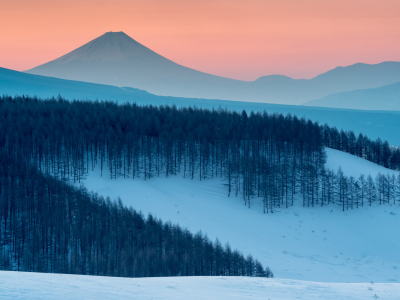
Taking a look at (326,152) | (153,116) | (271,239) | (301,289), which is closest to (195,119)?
(153,116)

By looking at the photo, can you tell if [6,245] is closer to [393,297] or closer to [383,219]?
[393,297]

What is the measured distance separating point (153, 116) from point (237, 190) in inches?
1240

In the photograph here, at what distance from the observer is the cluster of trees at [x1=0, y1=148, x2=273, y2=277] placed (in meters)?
42.6

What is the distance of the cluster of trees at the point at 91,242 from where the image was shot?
42625mm

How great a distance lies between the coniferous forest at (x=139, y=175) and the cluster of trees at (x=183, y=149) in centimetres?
27

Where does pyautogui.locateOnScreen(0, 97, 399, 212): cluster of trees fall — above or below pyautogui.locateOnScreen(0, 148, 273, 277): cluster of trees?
above

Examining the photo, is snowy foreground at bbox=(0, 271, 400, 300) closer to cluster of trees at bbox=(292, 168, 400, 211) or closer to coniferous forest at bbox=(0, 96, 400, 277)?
coniferous forest at bbox=(0, 96, 400, 277)

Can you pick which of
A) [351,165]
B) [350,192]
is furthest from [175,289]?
[351,165]

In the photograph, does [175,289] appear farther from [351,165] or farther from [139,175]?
[351,165]

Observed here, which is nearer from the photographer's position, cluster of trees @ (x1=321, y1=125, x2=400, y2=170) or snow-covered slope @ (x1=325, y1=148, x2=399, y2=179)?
snow-covered slope @ (x1=325, y1=148, x2=399, y2=179)

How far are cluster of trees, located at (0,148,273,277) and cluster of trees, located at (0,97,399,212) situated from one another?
63.7 ft

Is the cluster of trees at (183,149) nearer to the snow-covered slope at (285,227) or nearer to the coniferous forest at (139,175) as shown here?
the coniferous forest at (139,175)

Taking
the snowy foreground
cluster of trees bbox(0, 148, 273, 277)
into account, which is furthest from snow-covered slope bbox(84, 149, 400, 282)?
the snowy foreground

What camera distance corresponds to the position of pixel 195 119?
332ft
